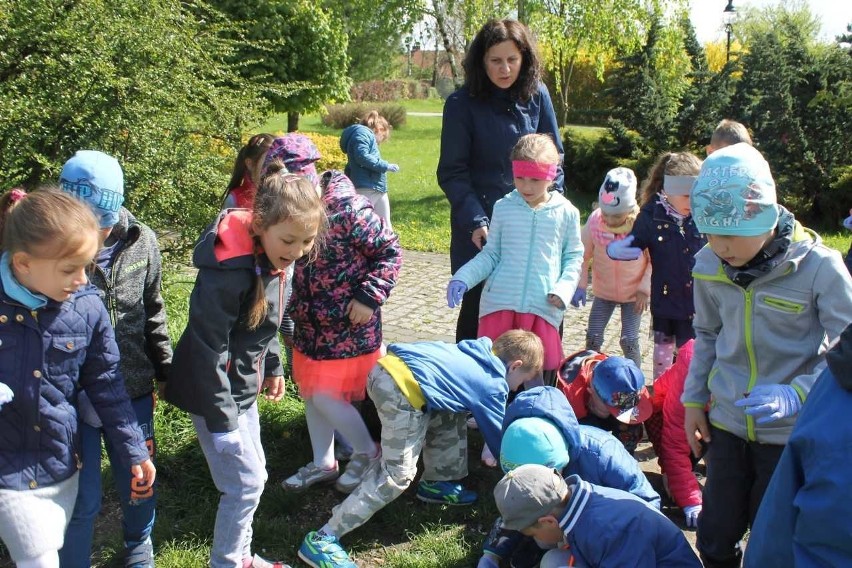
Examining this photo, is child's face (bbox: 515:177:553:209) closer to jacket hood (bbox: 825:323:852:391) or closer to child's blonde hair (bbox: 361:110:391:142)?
A: jacket hood (bbox: 825:323:852:391)

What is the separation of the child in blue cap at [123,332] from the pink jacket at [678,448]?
7.38 ft

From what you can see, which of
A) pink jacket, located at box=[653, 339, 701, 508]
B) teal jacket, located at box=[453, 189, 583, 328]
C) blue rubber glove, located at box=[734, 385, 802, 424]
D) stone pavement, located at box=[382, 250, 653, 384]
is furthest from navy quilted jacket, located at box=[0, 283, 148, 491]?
stone pavement, located at box=[382, 250, 653, 384]

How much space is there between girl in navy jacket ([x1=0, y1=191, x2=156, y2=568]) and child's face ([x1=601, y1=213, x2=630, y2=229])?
11.7 ft

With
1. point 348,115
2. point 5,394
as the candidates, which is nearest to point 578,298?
point 5,394

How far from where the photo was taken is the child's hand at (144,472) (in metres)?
2.77

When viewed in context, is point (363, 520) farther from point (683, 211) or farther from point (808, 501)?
point (683, 211)

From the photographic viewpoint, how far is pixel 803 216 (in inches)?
475

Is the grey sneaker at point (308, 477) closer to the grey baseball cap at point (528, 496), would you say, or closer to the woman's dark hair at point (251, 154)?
the grey baseball cap at point (528, 496)

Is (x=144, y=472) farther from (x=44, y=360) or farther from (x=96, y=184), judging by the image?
(x=96, y=184)

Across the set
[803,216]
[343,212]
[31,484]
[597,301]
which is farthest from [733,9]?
[31,484]

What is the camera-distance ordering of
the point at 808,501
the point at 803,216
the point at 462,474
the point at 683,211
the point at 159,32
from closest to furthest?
the point at 808,501 < the point at 462,474 < the point at 683,211 < the point at 159,32 < the point at 803,216

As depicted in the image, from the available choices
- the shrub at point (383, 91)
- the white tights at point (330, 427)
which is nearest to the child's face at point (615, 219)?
the white tights at point (330, 427)

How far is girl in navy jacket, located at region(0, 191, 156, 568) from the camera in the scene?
2445 millimetres

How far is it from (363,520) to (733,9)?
18648mm
